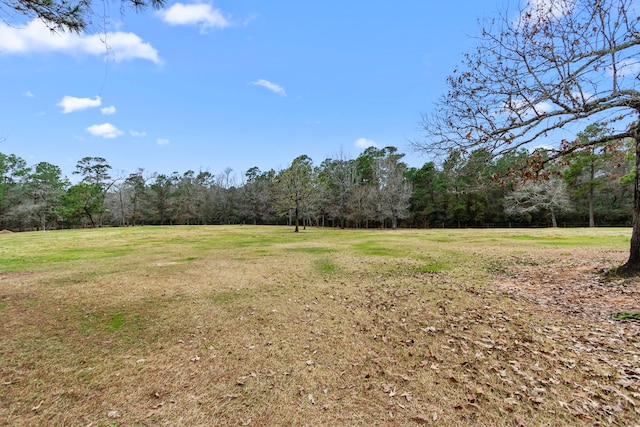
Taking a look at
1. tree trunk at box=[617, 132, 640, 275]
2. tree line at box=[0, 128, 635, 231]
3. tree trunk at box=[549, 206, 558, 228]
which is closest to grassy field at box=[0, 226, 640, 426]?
tree trunk at box=[617, 132, 640, 275]

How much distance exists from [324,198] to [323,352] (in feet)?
137

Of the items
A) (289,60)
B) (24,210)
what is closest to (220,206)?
(24,210)

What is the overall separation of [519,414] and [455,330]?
193cm

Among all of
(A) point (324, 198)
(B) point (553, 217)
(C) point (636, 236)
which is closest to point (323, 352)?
(C) point (636, 236)

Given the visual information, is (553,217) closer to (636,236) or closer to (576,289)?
(636,236)

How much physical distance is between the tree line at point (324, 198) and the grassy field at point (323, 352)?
23.4 m

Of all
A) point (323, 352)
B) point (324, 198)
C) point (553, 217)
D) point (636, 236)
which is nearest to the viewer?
point (323, 352)

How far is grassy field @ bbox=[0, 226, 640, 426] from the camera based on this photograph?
9.52 ft

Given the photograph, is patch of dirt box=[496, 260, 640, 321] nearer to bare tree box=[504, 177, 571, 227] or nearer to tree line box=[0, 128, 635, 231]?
tree line box=[0, 128, 635, 231]

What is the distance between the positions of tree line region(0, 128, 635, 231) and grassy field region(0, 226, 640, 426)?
23401 millimetres

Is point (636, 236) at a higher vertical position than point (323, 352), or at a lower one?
higher

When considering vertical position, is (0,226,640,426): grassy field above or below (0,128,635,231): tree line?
below

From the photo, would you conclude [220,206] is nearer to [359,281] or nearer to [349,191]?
[349,191]

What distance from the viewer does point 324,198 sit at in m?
45.6
